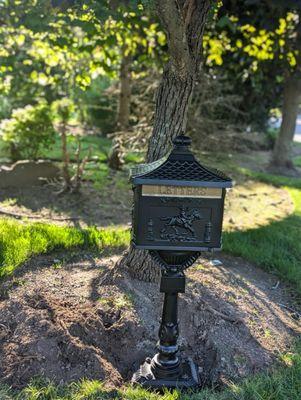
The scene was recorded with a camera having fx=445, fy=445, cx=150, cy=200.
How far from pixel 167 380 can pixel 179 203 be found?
1.19m

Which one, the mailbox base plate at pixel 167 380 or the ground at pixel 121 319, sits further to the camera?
the ground at pixel 121 319

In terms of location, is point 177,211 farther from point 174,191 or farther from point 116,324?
point 116,324

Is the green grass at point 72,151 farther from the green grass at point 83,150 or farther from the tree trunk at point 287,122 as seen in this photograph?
the tree trunk at point 287,122

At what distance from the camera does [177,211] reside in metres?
2.70

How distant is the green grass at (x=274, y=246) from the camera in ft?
15.5

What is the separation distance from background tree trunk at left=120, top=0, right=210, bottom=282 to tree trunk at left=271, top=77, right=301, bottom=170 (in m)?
7.38

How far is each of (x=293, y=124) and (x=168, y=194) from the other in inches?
346

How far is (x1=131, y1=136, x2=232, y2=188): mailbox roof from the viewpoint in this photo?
2.58m

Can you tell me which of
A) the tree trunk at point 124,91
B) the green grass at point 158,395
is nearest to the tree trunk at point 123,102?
the tree trunk at point 124,91

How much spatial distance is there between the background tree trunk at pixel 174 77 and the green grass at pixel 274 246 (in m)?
1.50

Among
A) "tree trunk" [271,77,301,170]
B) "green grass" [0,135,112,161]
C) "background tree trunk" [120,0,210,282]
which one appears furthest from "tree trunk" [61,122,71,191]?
"tree trunk" [271,77,301,170]

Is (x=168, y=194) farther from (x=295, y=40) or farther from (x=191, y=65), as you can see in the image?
(x=295, y=40)

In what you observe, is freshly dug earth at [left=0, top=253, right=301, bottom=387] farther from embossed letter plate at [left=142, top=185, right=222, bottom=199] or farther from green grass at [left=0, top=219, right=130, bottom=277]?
embossed letter plate at [left=142, top=185, right=222, bottom=199]

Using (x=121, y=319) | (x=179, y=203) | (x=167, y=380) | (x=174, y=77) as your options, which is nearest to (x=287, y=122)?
(x=174, y=77)
